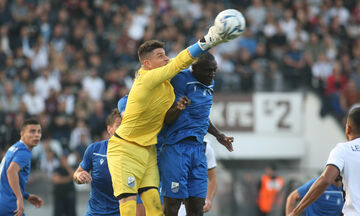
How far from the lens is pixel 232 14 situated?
24.1 ft

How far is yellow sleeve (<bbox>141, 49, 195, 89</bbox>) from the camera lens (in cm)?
745

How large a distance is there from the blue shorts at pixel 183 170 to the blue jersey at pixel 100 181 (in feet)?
3.60

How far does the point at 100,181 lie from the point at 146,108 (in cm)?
164

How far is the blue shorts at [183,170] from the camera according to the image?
8133mm

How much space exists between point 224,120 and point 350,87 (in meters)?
3.65

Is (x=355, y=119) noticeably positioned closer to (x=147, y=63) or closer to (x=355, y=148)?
(x=355, y=148)

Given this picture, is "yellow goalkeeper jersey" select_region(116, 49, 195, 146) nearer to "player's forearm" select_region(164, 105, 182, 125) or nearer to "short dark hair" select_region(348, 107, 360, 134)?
"player's forearm" select_region(164, 105, 182, 125)

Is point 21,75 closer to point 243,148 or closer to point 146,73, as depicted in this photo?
point 243,148

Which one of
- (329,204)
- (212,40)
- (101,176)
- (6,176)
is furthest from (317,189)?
(6,176)

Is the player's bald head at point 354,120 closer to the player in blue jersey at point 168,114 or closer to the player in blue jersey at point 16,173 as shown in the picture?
the player in blue jersey at point 168,114

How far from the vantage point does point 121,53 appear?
65.7 ft

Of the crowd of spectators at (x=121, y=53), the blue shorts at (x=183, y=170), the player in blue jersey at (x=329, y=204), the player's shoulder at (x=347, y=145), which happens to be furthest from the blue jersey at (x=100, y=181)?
the crowd of spectators at (x=121, y=53)

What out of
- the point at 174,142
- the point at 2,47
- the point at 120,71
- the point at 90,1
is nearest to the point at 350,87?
the point at 120,71

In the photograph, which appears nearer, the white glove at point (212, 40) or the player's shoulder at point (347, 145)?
the player's shoulder at point (347, 145)
